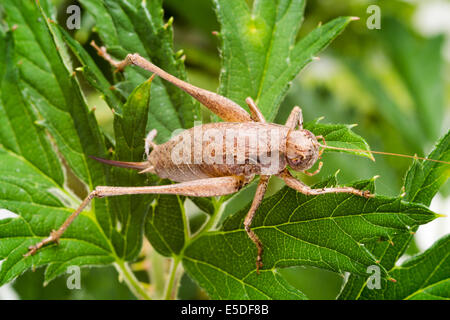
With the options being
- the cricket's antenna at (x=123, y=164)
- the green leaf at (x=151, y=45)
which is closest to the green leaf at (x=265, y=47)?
the green leaf at (x=151, y=45)

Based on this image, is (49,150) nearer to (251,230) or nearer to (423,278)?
(251,230)

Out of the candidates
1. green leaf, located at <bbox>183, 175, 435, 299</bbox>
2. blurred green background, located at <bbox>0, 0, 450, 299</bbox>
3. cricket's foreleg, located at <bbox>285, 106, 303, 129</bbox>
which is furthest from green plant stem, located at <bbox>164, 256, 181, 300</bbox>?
cricket's foreleg, located at <bbox>285, 106, 303, 129</bbox>

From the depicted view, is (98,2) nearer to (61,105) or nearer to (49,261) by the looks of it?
(61,105)

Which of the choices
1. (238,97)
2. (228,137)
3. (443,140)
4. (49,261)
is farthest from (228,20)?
(49,261)

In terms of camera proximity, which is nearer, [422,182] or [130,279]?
[422,182]

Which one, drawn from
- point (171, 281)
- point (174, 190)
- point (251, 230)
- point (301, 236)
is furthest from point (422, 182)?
point (171, 281)
